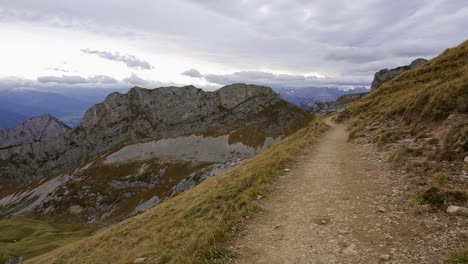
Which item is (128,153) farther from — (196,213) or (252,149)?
(196,213)

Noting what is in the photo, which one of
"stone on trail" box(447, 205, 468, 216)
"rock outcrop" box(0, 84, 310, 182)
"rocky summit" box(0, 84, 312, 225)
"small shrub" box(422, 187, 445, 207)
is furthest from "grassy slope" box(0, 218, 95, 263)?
"rock outcrop" box(0, 84, 310, 182)

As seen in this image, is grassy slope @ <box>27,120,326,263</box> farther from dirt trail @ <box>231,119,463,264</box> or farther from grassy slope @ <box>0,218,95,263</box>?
grassy slope @ <box>0,218,95,263</box>

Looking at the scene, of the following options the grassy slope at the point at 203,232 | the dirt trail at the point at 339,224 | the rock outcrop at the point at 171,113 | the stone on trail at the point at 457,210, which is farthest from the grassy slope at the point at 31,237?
the rock outcrop at the point at 171,113

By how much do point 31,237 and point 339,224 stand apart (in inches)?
3534

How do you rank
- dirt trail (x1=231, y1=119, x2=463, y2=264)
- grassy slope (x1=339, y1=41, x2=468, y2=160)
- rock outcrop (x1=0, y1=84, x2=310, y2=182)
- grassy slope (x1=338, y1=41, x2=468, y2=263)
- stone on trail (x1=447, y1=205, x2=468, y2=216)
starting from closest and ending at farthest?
1. dirt trail (x1=231, y1=119, x2=463, y2=264)
2. stone on trail (x1=447, y1=205, x2=468, y2=216)
3. grassy slope (x1=338, y1=41, x2=468, y2=263)
4. grassy slope (x1=339, y1=41, x2=468, y2=160)
5. rock outcrop (x1=0, y1=84, x2=310, y2=182)

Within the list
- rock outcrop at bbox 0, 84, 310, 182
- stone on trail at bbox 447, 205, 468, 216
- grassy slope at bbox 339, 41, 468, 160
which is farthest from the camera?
rock outcrop at bbox 0, 84, 310, 182

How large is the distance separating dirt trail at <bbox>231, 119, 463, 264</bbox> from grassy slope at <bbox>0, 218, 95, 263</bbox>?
65.1 metres

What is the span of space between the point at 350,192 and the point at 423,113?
1008 cm

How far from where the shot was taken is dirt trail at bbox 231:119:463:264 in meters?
8.70

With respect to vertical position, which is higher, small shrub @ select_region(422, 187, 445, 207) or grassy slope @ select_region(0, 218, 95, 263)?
small shrub @ select_region(422, 187, 445, 207)

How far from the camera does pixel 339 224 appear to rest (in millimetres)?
10688

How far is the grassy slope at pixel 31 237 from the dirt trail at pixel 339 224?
2563 inches

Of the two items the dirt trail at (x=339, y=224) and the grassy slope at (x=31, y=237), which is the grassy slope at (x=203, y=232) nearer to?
the dirt trail at (x=339, y=224)

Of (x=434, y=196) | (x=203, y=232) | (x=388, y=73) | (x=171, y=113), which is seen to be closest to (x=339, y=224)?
(x=434, y=196)
